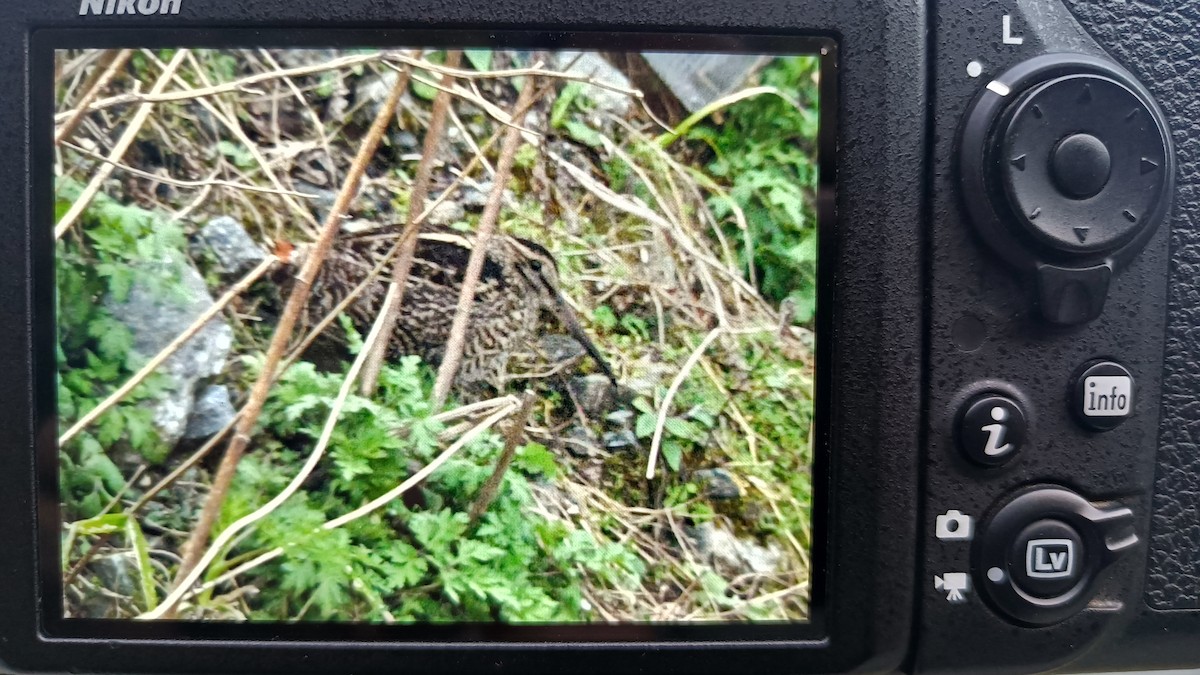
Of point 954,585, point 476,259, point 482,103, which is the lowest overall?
point 954,585

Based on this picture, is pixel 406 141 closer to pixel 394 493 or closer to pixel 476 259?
pixel 476 259

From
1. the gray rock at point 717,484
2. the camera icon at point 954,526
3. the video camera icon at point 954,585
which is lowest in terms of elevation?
the video camera icon at point 954,585

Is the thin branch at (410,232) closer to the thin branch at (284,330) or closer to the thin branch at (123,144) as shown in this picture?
the thin branch at (284,330)

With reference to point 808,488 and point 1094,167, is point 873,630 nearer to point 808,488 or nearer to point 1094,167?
point 808,488

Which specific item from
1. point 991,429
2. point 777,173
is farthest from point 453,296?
point 991,429

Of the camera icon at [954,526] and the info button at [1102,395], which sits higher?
the info button at [1102,395]

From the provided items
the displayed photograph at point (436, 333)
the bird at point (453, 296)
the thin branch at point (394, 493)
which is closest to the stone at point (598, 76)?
the displayed photograph at point (436, 333)
